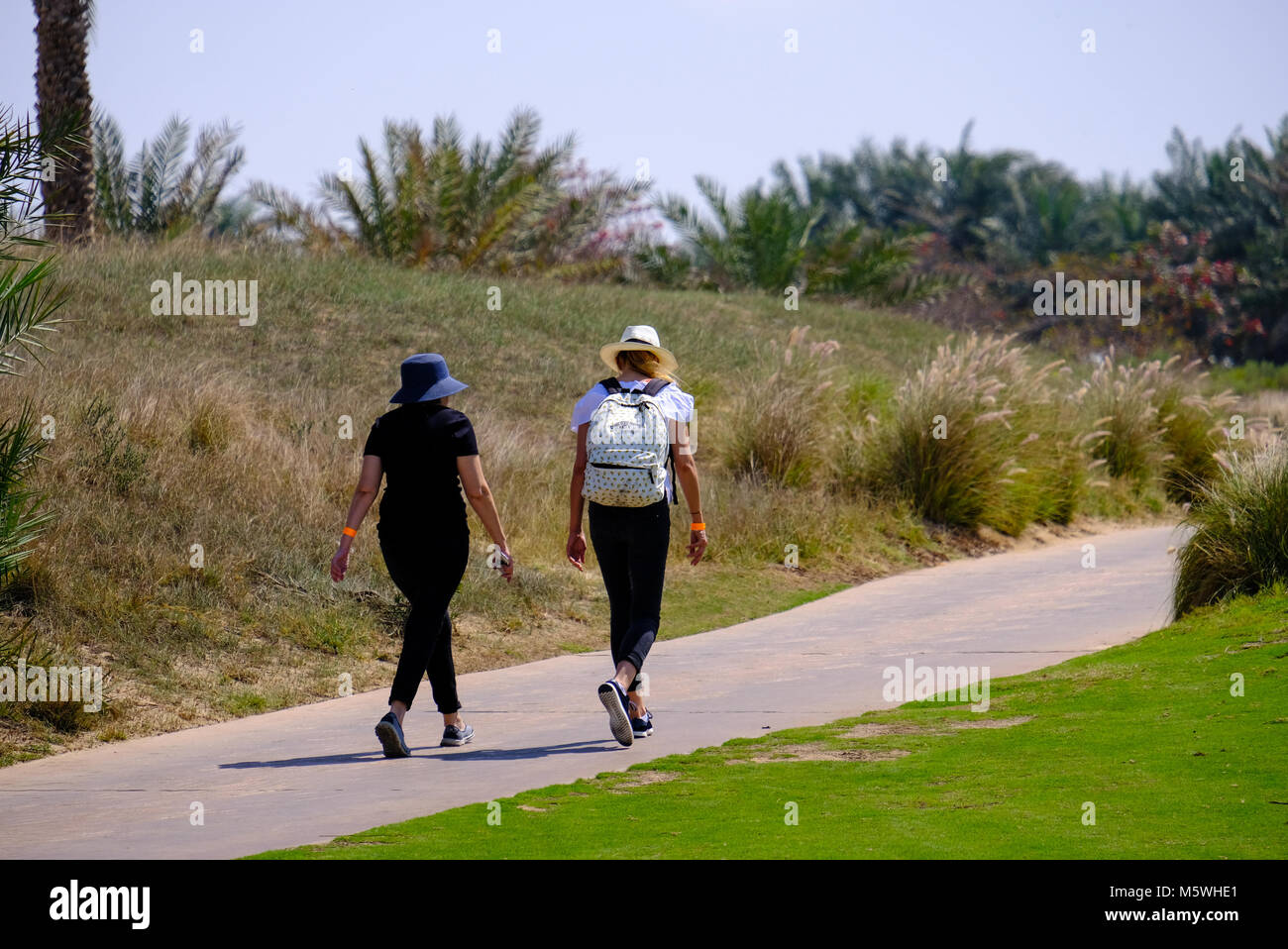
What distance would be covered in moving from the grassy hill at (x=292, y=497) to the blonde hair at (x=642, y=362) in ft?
10.5

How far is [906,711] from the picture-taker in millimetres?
7363

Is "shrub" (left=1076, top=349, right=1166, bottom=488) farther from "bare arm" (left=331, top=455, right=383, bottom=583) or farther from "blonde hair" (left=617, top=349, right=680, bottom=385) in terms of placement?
"bare arm" (left=331, top=455, right=383, bottom=583)

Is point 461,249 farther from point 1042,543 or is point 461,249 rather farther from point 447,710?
point 447,710

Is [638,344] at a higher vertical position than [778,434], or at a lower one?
higher

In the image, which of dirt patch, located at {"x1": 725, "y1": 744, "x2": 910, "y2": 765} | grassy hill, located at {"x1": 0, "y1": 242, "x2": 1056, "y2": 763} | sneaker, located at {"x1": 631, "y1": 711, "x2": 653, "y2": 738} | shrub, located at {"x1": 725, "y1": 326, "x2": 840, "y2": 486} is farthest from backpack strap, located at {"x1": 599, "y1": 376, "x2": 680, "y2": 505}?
shrub, located at {"x1": 725, "y1": 326, "x2": 840, "y2": 486}

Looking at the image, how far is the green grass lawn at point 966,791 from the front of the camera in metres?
4.51

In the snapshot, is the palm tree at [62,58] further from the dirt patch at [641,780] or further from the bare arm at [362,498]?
the dirt patch at [641,780]

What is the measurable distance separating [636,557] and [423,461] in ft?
3.58

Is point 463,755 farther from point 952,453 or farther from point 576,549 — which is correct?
point 952,453

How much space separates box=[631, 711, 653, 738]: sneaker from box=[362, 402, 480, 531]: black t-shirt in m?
1.29

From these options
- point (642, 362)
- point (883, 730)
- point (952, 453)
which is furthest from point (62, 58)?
point (883, 730)

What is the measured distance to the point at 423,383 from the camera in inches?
263

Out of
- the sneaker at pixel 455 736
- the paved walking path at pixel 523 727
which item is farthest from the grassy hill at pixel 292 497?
the sneaker at pixel 455 736

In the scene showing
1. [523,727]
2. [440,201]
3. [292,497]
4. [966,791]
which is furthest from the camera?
[440,201]
